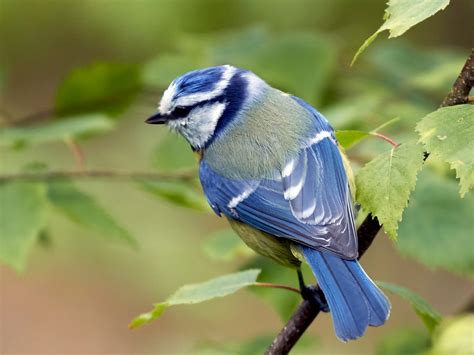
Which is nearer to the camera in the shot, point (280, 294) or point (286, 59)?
point (280, 294)

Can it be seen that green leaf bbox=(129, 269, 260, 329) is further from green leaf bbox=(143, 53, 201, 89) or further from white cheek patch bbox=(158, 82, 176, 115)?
green leaf bbox=(143, 53, 201, 89)

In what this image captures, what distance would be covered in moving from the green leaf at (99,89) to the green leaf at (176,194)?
371mm

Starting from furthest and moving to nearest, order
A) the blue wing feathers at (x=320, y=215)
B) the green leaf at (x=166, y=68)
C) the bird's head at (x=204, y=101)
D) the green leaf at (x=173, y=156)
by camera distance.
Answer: the green leaf at (x=166, y=68)
the green leaf at (x=173, y=156)
the bird's head at (x=204, y=101)
the blue wing feathers at (x=320, y=215)

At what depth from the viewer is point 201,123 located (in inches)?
68.5

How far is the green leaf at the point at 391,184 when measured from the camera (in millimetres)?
1266

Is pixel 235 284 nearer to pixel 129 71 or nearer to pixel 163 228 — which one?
pixel 129 71

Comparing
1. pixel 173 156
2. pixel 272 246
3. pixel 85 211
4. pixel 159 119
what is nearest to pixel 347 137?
pixel 272 246

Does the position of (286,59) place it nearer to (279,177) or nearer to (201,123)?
(201,123)

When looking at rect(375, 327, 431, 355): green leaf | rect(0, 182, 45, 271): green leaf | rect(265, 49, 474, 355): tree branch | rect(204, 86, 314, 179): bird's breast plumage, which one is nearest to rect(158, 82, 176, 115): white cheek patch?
rect(204, 86, 314, 179): bird's breast plumage

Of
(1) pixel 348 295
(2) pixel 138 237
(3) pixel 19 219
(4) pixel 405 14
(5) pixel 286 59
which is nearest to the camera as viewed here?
(4) pixel 405 14

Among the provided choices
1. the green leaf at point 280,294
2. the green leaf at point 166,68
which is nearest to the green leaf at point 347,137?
the green leaf at point 280,294

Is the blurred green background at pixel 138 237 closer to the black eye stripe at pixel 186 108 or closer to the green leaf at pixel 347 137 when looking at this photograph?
the black eye stripe at pixel 186 108

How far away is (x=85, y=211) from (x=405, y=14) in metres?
1.06

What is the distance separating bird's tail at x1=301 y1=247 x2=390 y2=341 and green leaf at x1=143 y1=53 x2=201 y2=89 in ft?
3.33
